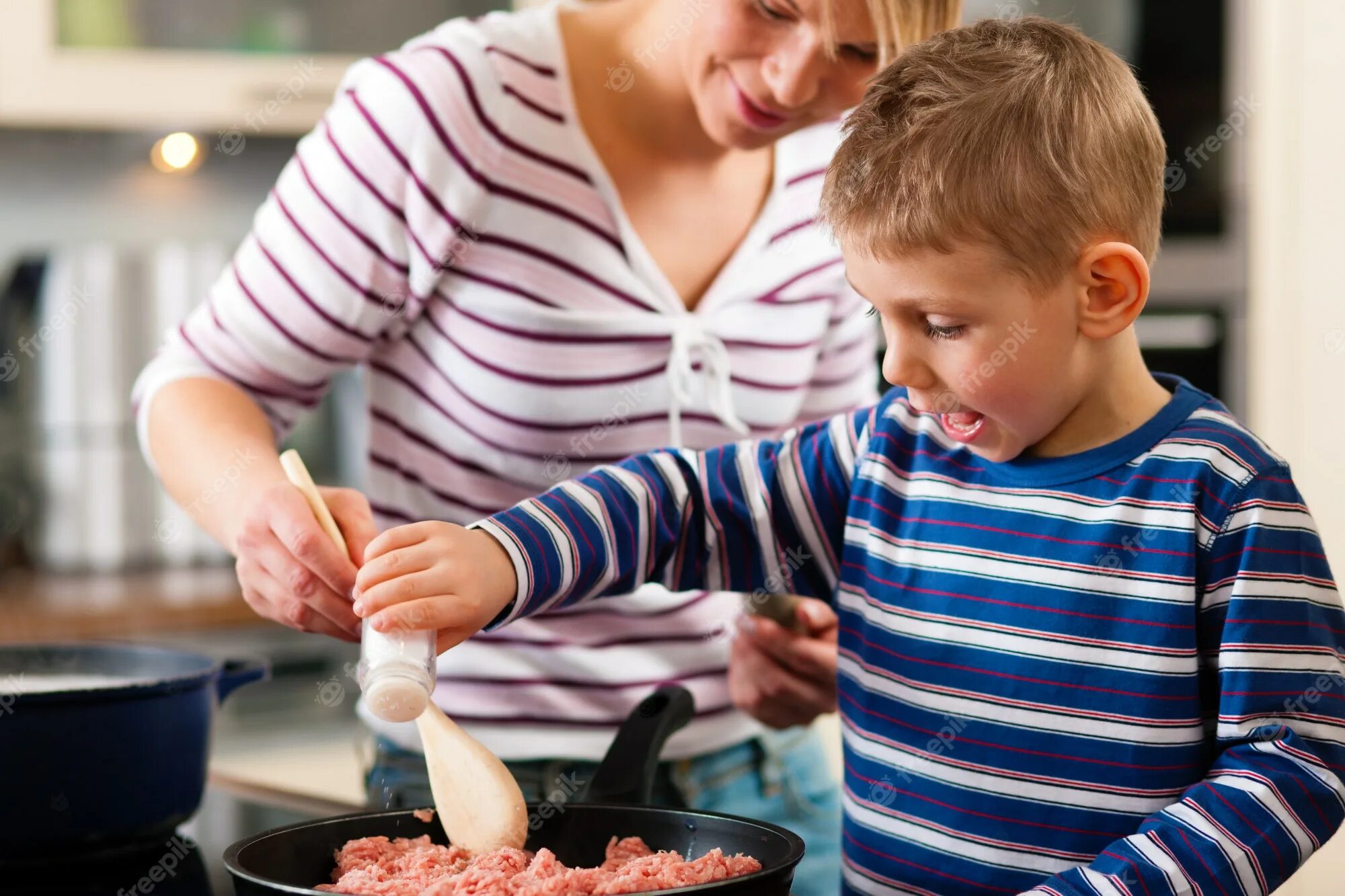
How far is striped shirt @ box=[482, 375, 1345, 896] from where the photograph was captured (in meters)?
0.68

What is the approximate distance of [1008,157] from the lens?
2.31 ft

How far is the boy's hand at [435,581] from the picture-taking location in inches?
26.5

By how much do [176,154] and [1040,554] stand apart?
7.21ft

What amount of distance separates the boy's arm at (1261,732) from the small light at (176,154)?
225cm

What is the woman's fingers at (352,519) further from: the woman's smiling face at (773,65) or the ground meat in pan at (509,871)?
the woman's smiling face at (773,65)

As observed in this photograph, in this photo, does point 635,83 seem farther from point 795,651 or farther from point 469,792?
point 469,792

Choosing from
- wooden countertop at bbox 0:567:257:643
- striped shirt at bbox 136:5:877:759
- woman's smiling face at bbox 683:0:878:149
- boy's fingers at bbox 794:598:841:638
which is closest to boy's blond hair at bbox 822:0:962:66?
woman's smiling face at bbox 683:0:878:149

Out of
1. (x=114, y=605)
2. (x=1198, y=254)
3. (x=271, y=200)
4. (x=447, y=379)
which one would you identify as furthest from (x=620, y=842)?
(x=1198, y=254)

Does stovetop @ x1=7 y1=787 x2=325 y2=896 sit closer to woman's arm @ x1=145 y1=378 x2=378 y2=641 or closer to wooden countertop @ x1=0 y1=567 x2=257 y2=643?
woman's arm @ x1=145 y1=378 x2=378 y2=641

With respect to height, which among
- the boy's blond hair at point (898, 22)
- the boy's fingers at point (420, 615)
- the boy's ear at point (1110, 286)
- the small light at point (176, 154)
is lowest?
the boy's fingers at point (420, 615)

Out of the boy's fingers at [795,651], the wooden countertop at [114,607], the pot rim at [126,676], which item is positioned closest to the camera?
the pot rim at [126,676]

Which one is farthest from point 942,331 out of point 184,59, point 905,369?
point 184,59

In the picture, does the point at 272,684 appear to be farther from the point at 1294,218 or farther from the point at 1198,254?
the point at 1294,218

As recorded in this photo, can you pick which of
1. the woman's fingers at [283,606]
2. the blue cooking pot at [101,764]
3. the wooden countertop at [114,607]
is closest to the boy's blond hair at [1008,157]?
the woman's fingers at [283,606]
